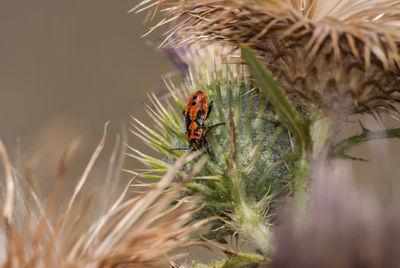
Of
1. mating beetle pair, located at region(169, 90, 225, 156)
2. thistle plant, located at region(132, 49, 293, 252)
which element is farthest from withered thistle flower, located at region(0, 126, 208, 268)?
mating beetle pair, located at region(169, 90, 225, 156)

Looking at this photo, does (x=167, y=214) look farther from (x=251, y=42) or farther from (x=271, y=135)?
(x=251, y=42)

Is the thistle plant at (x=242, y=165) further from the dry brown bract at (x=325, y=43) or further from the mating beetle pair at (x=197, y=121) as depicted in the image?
the dry brown bract at (x=325, y=43)

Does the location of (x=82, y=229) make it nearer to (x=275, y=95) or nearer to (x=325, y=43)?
(x=275, y=95)

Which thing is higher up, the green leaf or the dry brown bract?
the dry brown bract

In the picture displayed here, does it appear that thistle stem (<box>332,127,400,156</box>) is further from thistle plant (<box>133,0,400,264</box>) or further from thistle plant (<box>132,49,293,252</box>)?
thistle plant (<box>132,49,293,252</box>)

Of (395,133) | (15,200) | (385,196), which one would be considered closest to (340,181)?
(385,196)

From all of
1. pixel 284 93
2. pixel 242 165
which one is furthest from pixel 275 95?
pixel 242 165

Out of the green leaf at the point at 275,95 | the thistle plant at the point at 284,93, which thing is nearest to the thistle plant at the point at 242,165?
the thistle plant at the point at 284,93
